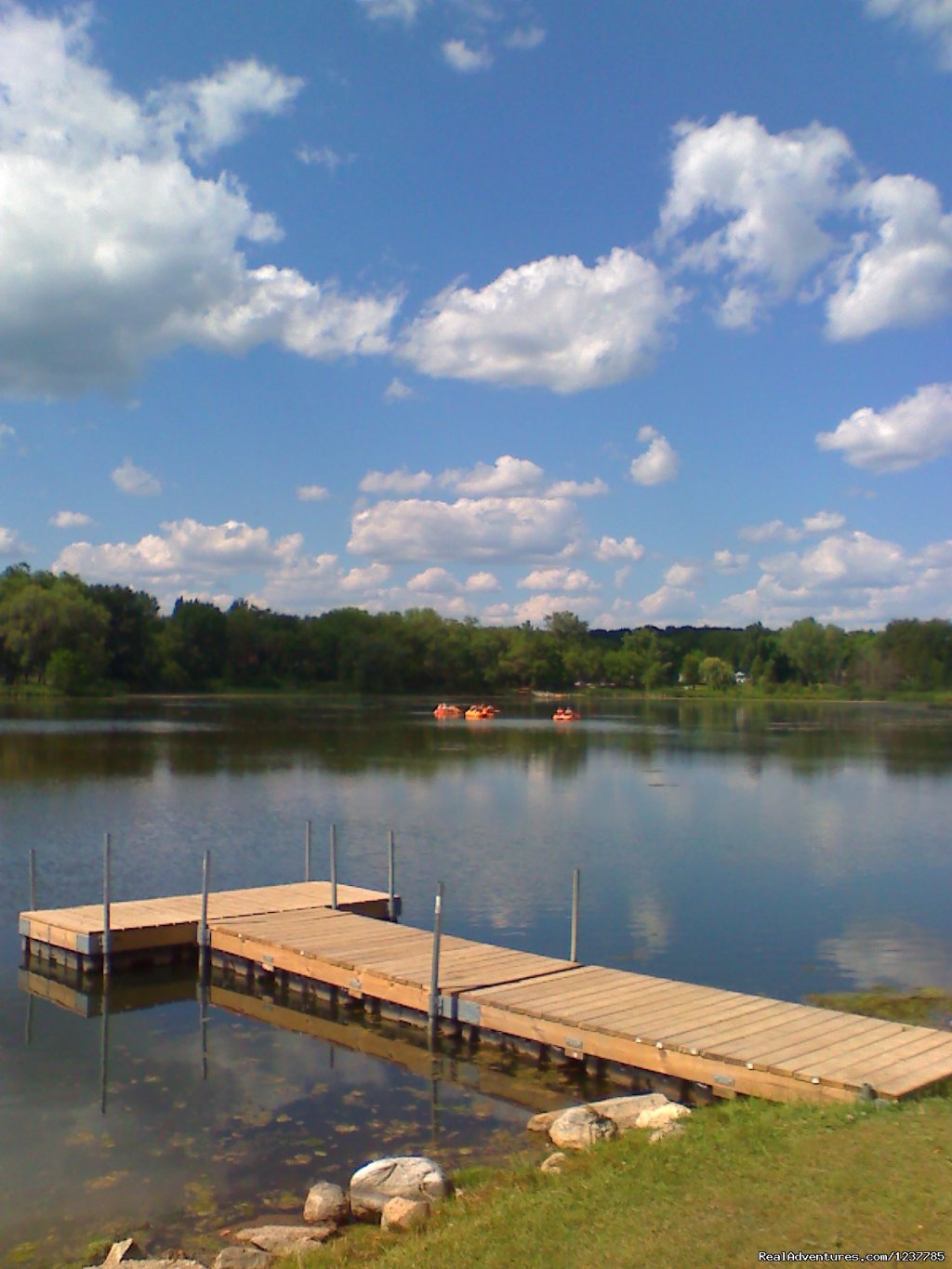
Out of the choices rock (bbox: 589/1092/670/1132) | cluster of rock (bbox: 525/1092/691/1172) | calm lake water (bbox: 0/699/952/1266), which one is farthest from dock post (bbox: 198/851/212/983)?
rock (bbox: 589/1092/670/1132)

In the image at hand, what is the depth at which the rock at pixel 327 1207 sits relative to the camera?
8359 millimetres

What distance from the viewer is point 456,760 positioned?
50969 mm

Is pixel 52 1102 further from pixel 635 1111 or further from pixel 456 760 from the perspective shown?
pixel 456 760

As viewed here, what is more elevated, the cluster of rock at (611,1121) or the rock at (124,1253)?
the cluster of rock at (611,1121)

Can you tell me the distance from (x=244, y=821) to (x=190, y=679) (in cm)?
10404

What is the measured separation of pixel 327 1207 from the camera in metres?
8.40

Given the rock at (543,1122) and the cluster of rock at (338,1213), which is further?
the rock at (543,1122)

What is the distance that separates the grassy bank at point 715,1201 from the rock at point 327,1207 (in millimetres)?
321

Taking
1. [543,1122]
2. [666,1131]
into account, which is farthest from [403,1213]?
[543,1122]

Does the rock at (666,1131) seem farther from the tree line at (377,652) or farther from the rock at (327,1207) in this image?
the tree line at (377,652)

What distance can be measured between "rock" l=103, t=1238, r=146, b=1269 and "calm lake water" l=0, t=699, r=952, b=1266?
1.82 feet

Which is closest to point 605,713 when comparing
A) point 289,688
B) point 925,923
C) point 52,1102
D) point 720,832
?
point 289,688

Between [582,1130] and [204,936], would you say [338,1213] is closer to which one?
[582,1130]

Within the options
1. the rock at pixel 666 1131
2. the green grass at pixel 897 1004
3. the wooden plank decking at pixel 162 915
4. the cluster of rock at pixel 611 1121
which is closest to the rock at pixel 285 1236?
the cluster of rock at pixel 611 1121
